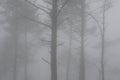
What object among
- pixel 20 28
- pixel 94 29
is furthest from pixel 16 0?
pixel 94 29

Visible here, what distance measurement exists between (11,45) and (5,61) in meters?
1.88

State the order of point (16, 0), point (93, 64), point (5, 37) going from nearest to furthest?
1. point (16, 0)
2. point (5, 37)
3. point (93, 64)

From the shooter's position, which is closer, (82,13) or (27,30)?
(82,13)

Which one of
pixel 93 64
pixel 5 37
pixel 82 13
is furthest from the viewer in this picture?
pixel 93 64

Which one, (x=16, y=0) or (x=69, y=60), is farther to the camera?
(x=69, y=60)

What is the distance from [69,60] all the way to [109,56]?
9185 millimetres

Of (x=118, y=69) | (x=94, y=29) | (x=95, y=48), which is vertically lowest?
(x=118, y=69)

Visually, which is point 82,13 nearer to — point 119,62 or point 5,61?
point 5,61

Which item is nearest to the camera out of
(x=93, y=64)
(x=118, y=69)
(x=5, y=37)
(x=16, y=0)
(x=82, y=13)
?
(x=16, y=0)

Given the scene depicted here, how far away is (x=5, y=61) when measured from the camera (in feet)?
70.0

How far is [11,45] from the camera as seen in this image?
810 inches

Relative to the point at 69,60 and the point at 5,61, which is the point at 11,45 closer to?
the point at 5,61

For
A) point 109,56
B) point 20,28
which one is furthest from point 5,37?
point 109,56

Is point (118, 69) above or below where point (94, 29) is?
below
